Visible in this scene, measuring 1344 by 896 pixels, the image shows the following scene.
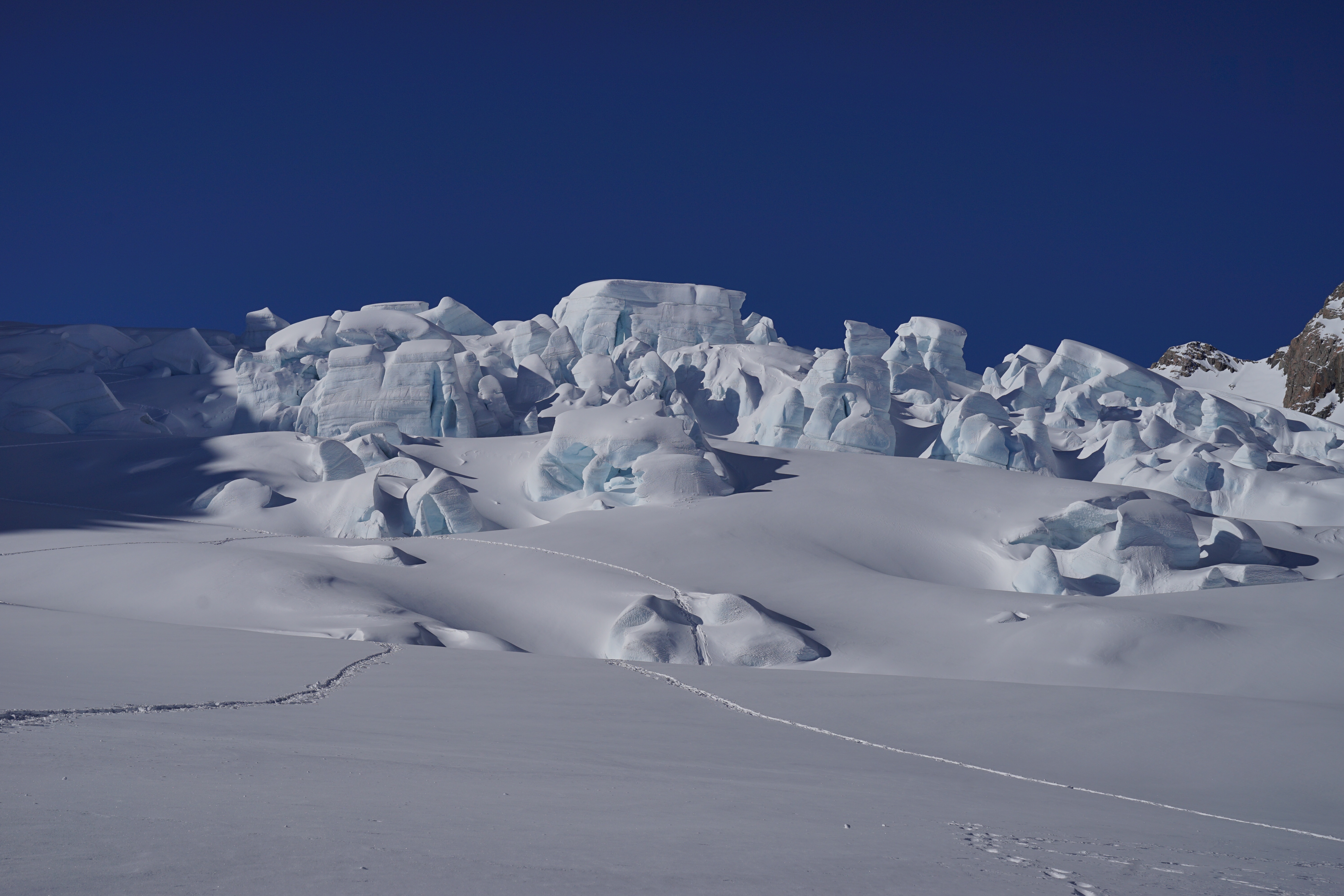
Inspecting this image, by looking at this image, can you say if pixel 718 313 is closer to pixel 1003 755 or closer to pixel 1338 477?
pixel 1338 477

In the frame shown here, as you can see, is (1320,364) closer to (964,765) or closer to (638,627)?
(638,627)

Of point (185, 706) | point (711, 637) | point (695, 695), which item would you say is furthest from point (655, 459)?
point (185, 706)

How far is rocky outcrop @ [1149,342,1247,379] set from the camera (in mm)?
68250

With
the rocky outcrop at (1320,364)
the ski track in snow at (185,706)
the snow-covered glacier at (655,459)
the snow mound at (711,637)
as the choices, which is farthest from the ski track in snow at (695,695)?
the rocky outcrop at (1320,364)

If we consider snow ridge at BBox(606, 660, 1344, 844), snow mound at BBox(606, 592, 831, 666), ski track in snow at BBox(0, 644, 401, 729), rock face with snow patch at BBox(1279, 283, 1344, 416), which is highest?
rock face with snow patch at BBox(1279, 283, 1344, 416)

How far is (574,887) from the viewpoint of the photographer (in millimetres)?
2406

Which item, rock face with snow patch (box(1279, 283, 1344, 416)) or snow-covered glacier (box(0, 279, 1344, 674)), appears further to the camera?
rock face with snow patch (box(1279, 283, 1344, 416))

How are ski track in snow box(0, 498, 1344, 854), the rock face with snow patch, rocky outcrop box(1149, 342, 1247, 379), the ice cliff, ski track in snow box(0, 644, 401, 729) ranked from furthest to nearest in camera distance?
rocky outcrop box(1149, 342, 1247, 379), the rock face with snow patch, the ice cliff, ski track in snow box(0, 498, 1344, 854), ski track in snow box(0, 644, 401, 729)

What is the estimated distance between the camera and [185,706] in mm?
4984

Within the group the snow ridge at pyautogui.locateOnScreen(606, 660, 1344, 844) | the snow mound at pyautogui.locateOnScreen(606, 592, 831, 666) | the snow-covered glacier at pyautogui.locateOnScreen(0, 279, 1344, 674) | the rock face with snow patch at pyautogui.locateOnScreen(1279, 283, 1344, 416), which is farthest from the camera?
the rock face with snow patch at pyautogui.locateOnScreen(1279, 283, 1344, 416)

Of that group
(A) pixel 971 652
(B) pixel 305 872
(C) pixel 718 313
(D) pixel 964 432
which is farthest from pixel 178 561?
(C) pixel 718 313

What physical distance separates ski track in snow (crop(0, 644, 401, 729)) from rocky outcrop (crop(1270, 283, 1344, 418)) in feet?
185

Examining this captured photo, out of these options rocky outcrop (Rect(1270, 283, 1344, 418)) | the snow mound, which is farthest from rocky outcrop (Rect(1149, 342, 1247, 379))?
the snow mound

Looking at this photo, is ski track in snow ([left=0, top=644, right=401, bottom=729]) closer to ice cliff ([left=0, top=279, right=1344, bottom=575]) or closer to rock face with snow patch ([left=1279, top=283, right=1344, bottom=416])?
ice cliff ([left=0, top=279, right=1344, bottom=575])
